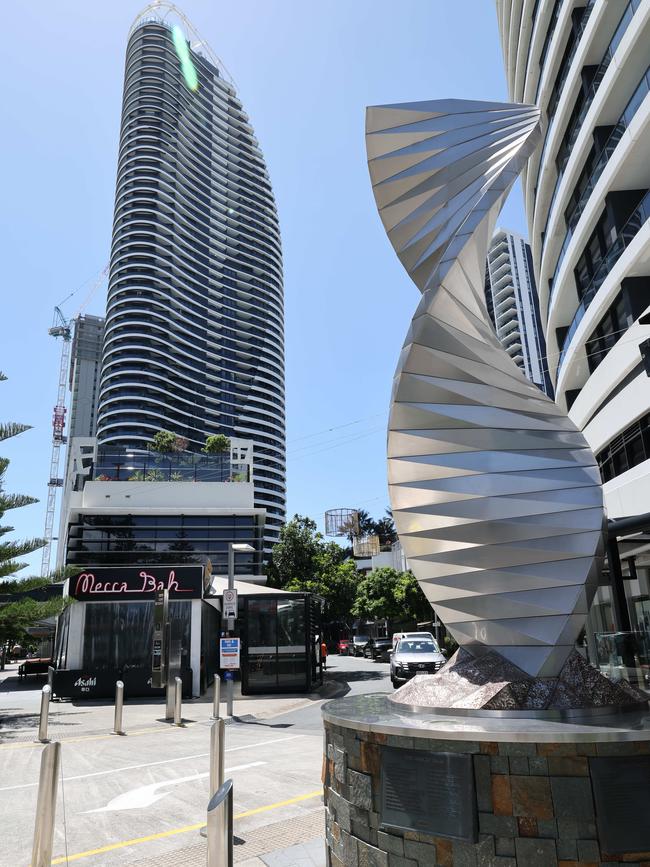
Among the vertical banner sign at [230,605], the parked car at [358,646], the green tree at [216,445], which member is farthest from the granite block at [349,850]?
the green tree at [216,445]

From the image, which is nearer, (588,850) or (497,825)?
(588,850)

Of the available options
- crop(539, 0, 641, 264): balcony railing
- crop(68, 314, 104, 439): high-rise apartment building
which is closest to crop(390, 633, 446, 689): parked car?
crop(539, 0, 641, 264): balcony railing

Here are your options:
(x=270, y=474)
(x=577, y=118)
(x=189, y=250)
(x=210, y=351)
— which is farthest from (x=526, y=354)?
(x=577, y=118)

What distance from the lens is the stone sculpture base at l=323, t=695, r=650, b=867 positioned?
3426 mm

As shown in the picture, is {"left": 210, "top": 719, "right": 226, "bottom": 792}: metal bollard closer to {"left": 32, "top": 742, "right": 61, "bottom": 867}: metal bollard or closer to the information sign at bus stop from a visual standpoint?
{"left": 32, "top": 742, "right": 61, "bottom": 867}: metal bollard

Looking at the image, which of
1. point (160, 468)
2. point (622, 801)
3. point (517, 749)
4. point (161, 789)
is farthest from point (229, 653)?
point (160, 468)

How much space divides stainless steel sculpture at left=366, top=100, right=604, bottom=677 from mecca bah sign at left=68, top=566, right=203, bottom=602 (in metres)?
16.2

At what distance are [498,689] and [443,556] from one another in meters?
1.20

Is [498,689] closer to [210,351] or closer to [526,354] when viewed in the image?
[526,354]

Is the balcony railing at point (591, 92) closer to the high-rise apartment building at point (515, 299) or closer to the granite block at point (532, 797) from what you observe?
the granite block at point (532, 797)

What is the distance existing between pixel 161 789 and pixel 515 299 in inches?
4216

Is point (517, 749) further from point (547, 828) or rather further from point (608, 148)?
point (608, 148)

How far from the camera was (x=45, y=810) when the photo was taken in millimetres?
4488

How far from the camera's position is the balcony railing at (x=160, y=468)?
4341 cm
